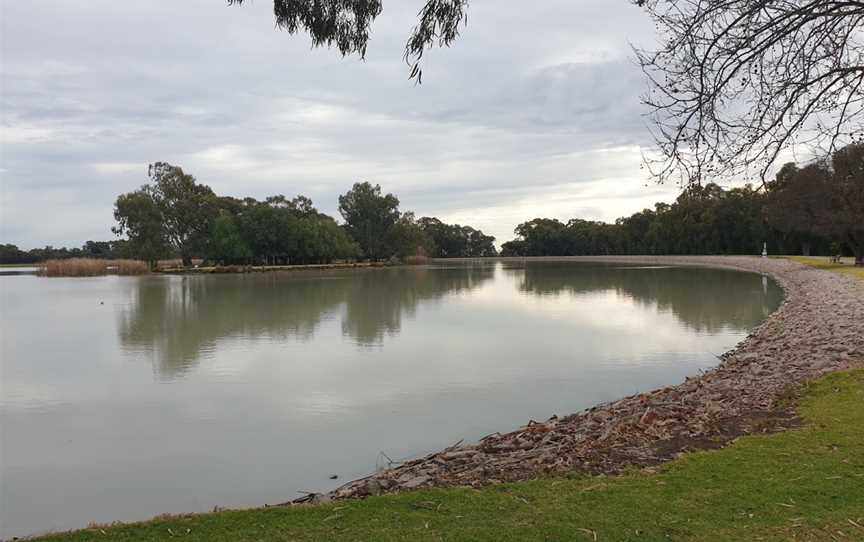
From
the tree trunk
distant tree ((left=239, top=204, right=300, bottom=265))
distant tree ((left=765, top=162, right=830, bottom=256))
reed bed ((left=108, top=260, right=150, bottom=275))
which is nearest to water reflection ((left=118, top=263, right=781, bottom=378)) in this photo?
the tree trunk

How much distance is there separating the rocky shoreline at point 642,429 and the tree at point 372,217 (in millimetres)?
85537

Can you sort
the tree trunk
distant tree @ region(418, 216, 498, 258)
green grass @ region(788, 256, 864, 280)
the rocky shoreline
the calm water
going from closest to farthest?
the rocky shoreline
the calm water
green grass @ region(788, 256, 864, 280)
the tree trunk
distant tree @ region(418, 216, 498, 258)

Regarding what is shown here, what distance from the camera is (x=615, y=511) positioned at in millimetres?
3818

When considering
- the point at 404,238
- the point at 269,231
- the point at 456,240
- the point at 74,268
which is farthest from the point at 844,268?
the point at 456,240

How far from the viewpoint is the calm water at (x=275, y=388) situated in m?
6.15

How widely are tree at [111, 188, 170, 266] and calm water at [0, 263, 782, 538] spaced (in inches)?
1976

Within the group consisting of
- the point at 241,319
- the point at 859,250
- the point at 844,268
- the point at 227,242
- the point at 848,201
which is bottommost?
the point at 241,319

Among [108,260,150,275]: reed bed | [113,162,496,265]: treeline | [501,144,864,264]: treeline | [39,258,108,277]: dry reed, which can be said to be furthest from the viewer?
[113,162,496,265]: treeline

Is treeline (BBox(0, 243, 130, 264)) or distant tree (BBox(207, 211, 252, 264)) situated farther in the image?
treeline (BBox(0, 243, 130, 264))

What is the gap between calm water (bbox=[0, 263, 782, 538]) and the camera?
6148 millimetres

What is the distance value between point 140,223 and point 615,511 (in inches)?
2849

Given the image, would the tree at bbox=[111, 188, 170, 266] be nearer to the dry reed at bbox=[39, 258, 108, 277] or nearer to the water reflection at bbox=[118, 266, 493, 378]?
the dry reed at bbox=[39, 258, 108, 277]

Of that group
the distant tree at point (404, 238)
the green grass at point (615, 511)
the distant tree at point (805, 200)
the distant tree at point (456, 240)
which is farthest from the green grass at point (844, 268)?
the distant tree at point (456, 240)

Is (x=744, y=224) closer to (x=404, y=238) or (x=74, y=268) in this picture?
(x=404, y=238)
